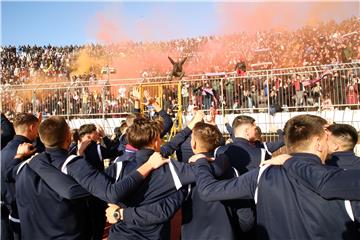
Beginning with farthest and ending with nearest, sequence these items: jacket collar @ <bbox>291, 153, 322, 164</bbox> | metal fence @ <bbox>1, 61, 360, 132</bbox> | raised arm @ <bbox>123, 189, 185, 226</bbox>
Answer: metal fence @ <bbox>1, 61, 360, 132</bbox>, raised arm @ <bbox>123, 189, 185, 226</bbox>, jacket collar @ <bbox>291, 153, 322, 164</bbox>

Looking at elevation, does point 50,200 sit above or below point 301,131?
below

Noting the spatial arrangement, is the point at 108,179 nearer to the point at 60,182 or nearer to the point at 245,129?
the point at 60,182

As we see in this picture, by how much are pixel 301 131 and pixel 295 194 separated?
0.41 m

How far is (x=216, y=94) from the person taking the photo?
522 inches

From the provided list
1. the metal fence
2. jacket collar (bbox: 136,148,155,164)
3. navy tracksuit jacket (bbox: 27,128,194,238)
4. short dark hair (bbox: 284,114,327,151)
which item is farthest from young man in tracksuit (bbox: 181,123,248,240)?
the metal fence

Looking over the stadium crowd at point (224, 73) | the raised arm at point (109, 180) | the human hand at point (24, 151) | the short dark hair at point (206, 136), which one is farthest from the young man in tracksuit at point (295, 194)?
the stadium crowd at point (224, 73)

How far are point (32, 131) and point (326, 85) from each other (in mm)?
9880

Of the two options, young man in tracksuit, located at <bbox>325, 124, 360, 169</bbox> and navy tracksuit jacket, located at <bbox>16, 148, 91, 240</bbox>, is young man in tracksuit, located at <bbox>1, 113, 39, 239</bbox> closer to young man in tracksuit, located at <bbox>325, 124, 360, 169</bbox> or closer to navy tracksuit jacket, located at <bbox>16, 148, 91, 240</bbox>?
navy tracksuit jacket, located at <bbox>16, 148, 91, 240</bbox>

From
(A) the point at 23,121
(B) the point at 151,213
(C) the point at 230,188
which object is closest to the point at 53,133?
(B) the point at 151,213

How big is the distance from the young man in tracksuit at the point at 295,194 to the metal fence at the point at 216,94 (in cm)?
861

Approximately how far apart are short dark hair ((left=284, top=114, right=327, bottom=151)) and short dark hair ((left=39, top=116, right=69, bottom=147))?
5.93ft

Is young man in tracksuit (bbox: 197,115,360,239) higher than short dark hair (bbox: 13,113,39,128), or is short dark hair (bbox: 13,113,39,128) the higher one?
short dark hair (bbox: 13,113,39,128)

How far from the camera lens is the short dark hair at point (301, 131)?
8.38 feet

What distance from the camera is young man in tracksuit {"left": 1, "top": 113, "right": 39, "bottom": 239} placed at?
393 centimetres
